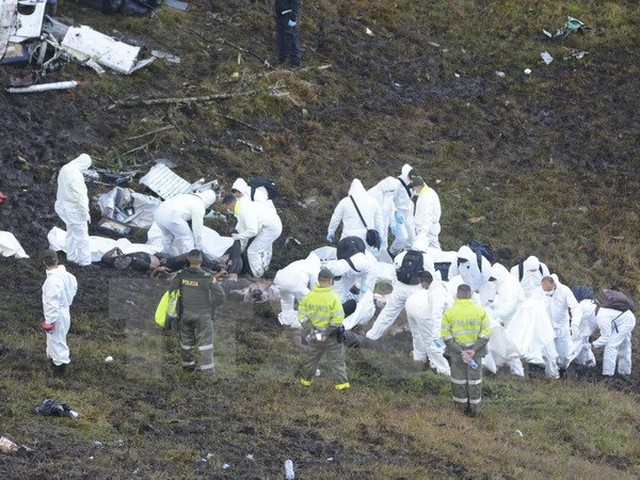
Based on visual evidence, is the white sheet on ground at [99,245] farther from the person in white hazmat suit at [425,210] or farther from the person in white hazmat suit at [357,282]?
the person in white hazmat suit at [425,210]

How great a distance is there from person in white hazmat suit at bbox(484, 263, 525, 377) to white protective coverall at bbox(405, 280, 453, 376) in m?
1.00

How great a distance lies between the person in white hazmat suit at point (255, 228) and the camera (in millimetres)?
19359

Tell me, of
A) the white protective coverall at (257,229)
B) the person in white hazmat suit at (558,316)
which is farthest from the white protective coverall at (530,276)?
the white protective coverall at (257,229)

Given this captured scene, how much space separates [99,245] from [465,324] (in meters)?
6.52

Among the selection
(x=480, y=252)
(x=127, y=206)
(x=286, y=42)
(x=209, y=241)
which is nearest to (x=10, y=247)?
(x=127, y=206)

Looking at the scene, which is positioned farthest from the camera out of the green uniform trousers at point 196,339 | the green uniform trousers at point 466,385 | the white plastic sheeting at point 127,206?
the white plastic sheeting at point 127,206

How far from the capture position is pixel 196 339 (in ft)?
51.1

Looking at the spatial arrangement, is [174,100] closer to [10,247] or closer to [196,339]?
[10,247]

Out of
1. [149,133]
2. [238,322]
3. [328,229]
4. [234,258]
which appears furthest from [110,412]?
[149,133]

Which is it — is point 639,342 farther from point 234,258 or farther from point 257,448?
point 257,448

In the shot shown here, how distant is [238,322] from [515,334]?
13.1ft

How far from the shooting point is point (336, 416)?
49.2 feet

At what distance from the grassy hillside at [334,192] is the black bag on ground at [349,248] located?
1362mm

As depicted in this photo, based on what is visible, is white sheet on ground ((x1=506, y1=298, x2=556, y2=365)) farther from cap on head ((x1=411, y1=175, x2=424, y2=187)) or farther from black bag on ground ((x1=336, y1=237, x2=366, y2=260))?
cap on head ((x1=411, y1=175, x2=424, y2=187))
